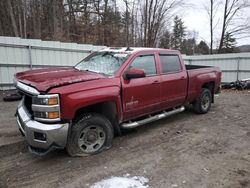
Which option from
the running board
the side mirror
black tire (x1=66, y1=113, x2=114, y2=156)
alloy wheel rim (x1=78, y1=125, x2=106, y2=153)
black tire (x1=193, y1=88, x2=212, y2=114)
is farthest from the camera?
black tire (x1=193, y1=88, x2=212, y2=114)

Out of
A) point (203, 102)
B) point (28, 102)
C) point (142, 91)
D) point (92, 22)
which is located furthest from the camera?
point (92, 22)

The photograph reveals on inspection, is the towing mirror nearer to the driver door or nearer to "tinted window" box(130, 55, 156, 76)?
the driver door

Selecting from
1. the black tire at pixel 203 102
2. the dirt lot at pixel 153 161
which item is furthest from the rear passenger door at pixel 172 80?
the black tire at pixel 203 102

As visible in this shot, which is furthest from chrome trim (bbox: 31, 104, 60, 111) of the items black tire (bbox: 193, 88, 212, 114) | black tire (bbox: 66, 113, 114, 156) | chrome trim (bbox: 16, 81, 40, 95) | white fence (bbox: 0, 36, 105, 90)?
white fence (bbox: 0, 36, 105, 90)

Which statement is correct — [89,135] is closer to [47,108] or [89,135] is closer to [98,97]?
[98,97]

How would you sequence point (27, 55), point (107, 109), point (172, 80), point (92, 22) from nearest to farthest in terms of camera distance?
point (107, 109), point (172, 80), point (27, 55), point (92, 22)

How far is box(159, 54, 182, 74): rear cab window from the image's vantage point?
516cm

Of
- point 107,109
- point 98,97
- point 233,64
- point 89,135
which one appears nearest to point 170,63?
point 107,109

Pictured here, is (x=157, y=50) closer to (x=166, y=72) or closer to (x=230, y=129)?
(x=166, y=72)

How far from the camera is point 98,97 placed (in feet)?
12.1

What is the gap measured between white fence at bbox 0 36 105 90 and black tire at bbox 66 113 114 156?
706 centimetres

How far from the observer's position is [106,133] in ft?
13.1

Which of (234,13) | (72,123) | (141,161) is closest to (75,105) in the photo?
(72,123)

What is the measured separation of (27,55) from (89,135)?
7194 millimetres
